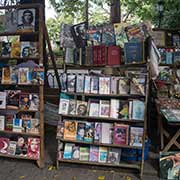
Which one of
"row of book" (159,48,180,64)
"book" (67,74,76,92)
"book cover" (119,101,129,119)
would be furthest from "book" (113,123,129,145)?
"row of book" (159,48,180,64)

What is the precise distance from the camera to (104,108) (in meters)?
3.33

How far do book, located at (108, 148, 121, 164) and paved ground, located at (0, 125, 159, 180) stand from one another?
5.5 inches

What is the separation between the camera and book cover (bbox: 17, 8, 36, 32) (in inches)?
141

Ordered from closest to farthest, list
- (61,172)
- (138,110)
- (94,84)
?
(138,110) → (94,84) → (61,172)

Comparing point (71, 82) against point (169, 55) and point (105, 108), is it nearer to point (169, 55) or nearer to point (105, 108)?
point (105, 108)

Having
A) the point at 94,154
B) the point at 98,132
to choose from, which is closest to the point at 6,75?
the point at 98,132

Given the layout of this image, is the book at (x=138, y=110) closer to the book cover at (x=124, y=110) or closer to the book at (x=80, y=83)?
the book cover at (x=124, y=110)

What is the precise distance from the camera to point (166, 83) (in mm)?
4531

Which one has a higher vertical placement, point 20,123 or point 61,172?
point 20,123

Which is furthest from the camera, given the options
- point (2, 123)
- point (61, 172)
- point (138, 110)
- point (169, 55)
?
point (169, 55)

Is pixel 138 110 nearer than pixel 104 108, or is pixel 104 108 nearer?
pixel 138 110

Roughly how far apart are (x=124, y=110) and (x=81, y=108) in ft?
1.75

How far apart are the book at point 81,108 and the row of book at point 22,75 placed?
21.1 inches

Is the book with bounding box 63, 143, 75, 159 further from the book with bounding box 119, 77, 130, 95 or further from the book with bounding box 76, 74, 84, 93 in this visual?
the book with bounding box 119, 77, 130, 95
